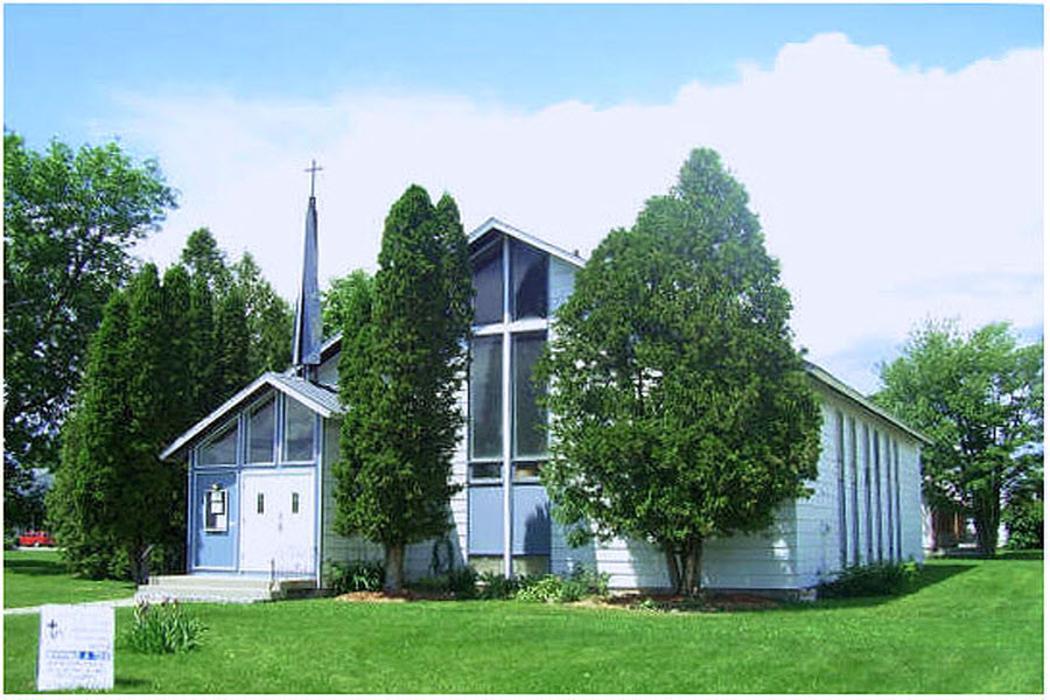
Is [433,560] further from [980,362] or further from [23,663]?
[980,362]

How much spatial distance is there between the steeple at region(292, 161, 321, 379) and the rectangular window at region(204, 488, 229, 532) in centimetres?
297

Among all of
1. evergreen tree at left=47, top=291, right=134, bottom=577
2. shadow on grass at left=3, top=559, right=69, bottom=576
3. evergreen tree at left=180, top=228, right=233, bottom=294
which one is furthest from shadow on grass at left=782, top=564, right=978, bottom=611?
evergreen tree at left=180, top=228, right=233, bottom=294

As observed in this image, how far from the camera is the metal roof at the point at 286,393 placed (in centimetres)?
2222

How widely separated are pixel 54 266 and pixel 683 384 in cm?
2533

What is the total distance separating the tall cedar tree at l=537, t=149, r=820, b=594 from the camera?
18.2 m

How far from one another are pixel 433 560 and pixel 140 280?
30.3 feet

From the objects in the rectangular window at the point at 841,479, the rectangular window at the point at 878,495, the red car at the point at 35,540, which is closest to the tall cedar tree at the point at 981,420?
the rectangular window at the point at 878,495

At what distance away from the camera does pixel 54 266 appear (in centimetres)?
3659

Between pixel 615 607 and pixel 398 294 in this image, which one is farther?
pixel 398 294

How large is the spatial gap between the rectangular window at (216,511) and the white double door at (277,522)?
0.47m

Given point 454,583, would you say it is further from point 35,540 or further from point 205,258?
point 35,540

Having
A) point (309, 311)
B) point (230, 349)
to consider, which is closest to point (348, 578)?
point (309, 311)

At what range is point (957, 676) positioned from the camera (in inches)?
440

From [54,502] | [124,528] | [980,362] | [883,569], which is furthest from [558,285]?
[980,362]
